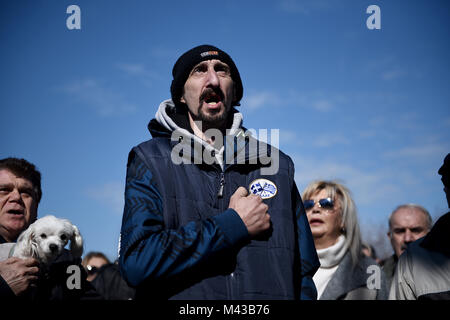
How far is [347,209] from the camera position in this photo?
555 cm

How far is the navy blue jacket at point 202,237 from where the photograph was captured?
2.43 m

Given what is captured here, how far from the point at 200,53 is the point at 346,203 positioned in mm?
3162

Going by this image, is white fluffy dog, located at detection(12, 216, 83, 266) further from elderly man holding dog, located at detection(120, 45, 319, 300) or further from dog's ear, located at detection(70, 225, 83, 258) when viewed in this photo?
elderly man holding dog, located at detection(120, 45, 319, 300)

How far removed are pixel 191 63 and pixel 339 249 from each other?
3.19 meters

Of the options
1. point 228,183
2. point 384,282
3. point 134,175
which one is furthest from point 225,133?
point 384,282

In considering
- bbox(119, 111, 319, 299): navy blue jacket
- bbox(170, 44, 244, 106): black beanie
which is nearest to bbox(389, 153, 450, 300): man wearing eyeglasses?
bbox(119, 111, 319, 299): navy blue jacket

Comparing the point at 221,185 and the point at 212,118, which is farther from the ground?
the point at 212,118

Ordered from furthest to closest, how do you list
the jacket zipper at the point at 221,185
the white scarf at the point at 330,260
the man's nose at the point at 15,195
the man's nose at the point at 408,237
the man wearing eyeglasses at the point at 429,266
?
the man's nose at the point at 408,237, the white scarf at the point at 330,260, the man's nose at the point at 15,195, the man wearing eyeglasses at the point at 429,266, the jacket zipper at the point at 221,185

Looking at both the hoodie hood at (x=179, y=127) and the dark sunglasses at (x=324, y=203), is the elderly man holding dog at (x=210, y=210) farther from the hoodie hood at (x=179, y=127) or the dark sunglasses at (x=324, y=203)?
the dark sunglasses at (x=324, y=203)

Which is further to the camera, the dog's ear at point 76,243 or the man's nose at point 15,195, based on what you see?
the dog's ear at point 76,243

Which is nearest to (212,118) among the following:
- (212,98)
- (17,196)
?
(212,98)

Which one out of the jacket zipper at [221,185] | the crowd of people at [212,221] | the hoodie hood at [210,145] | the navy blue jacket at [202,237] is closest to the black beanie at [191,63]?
the crowd of people at [212,221]

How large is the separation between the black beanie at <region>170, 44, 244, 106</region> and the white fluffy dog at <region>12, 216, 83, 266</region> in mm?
2383

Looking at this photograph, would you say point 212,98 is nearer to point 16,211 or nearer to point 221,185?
point 221,185
